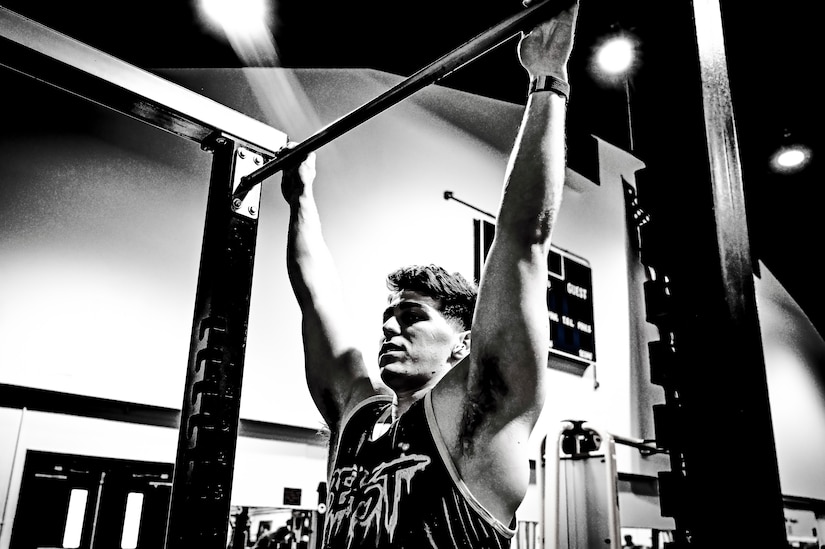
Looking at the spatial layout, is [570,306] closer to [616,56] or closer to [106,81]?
[616,56]

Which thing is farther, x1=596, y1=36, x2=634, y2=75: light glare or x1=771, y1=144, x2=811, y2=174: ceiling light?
x1=771, y1=144, x2=811, y2=174: ceiling light

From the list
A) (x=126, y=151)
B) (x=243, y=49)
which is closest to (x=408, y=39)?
(x=243, y=49)

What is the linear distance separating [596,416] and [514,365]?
4.37 m

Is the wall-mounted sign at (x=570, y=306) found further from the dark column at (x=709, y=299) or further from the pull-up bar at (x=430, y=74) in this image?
the dark column at (x=709, y=299)

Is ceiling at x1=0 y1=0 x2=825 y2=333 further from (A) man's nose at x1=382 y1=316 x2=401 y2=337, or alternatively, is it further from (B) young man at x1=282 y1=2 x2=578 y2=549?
(A) man's nose at x1=382 y1=316 x2=401 y2=337

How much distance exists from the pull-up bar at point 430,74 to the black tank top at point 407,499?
72 cm

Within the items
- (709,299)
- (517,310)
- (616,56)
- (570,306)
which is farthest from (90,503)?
(616,56)

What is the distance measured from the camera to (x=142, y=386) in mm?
3018

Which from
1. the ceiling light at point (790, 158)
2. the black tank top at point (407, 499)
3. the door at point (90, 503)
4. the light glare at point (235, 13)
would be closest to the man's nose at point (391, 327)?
the black tank top at point (407, 499)

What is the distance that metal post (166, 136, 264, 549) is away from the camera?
156 cm

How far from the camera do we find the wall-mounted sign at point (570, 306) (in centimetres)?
524

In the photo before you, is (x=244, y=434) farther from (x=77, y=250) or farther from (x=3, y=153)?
(x=3, y=153)

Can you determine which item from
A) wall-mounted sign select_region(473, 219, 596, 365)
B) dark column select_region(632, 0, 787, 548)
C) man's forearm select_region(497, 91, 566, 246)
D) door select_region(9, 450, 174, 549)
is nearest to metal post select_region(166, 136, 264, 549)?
man's forearm select_region(497, 91, 566, 246)

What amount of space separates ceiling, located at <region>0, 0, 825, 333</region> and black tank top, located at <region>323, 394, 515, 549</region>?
0.96 meters
